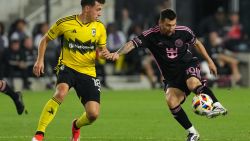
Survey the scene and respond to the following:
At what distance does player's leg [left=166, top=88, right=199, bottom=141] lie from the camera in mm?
12741

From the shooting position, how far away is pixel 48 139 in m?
13.5

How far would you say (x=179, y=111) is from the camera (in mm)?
12836

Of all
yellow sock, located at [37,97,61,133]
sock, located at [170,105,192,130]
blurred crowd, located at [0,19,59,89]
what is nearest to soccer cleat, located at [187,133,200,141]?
sock, located at [170,105,192,130]

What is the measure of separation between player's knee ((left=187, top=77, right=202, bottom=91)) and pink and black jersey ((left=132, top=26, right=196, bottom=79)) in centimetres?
30

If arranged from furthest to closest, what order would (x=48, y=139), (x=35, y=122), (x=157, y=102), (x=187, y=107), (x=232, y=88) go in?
(x=232, y=88)
(x=157, y=102)
(x=187, y=107)
(x=35, y=122)
(x=48, y=139)

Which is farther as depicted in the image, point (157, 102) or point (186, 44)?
point (157, 102)

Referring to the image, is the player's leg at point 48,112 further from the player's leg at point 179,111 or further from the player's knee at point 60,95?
the player's leg at point 179,111

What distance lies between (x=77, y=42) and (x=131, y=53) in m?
15.3

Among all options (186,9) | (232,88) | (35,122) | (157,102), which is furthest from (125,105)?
(186,9)

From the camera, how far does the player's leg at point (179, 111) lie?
41.8ft

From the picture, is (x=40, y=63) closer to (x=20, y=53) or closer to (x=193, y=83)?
(x=193, y=83)

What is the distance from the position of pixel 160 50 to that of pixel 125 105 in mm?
7906

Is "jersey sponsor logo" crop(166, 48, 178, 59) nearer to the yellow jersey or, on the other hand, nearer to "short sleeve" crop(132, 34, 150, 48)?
"short sleeve" crop(132, 34, 150, 48)

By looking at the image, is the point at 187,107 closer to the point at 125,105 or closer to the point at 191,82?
the point at 125,105
